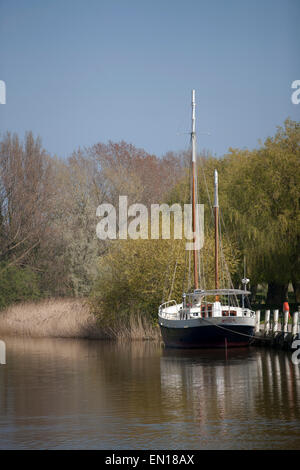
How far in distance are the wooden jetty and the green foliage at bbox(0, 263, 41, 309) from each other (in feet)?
69.2

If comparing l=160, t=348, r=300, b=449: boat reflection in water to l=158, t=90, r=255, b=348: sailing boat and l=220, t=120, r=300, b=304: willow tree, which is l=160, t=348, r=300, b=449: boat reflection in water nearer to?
l=158, t=90, r=255, b=348: sailing boat

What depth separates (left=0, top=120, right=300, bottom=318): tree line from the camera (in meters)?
44.4

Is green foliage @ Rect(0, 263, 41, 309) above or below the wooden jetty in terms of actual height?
above

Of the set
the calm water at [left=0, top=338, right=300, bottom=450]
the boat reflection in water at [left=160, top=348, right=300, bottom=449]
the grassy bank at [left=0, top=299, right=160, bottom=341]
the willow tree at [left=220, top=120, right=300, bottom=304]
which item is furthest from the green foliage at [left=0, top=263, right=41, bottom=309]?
the boat reflection in water at [left=160, top=348, right=300, bottom=449]

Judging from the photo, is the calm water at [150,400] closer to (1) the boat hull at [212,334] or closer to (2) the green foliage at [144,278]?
(1) the boat hull at [212,334]

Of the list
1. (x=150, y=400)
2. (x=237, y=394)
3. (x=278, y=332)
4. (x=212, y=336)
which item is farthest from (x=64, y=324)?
(x=150, y=400)

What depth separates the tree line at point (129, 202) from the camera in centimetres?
4444

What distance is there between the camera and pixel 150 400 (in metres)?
23.6

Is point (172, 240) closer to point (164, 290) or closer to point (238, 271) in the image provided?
point (164, 290)

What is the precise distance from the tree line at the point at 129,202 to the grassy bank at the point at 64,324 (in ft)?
3.26

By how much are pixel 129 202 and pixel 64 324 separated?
20.1 metres

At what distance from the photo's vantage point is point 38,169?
6109cm

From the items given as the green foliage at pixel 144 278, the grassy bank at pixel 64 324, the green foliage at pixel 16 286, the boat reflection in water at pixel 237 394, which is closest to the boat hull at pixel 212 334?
the boat reflection in water at pixel 237 394

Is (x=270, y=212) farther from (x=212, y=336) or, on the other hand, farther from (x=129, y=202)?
(x=129, y=202)
